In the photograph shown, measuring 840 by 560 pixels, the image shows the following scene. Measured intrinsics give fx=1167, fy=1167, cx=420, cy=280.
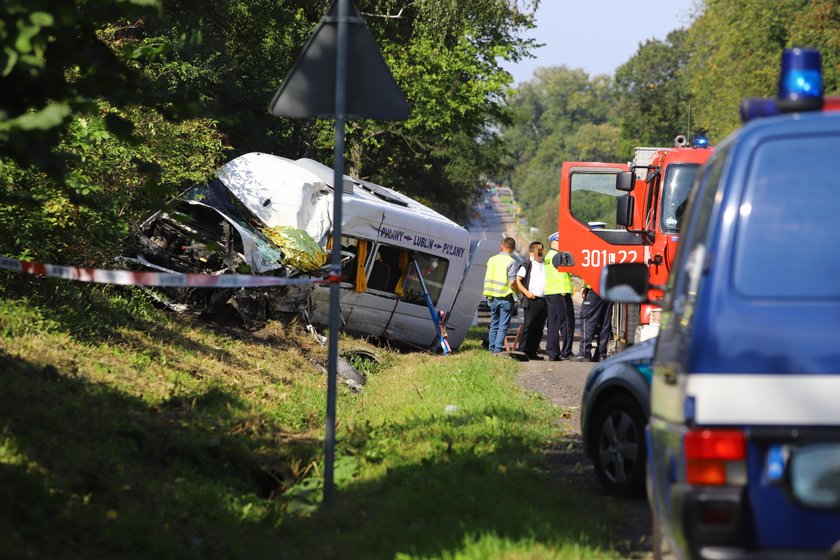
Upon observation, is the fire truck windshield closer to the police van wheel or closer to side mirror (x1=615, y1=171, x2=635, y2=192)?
side mirror (x1=615, y1=171, x2=635, y2=192)

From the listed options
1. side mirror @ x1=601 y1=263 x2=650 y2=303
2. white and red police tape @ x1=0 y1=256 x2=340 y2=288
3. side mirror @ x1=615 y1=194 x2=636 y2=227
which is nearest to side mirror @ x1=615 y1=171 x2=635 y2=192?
side mirror @ x1=615 y1=194 x2=636 y2=227

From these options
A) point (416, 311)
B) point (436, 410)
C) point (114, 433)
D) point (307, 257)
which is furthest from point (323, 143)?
point (114, 433)

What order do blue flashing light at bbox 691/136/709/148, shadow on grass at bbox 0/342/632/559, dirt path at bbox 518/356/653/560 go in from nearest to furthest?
shadow on grass at bbox 0/342/632/559, dirt path at bbox 518/356/653/560, blue flashing light at bbox 691/136/709/148

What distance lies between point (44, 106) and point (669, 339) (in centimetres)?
319

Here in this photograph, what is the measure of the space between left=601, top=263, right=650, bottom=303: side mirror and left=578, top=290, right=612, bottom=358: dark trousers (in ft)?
39.8

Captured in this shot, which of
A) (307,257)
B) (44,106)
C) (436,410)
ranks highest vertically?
(44,106)

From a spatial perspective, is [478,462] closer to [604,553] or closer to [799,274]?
[604,553]

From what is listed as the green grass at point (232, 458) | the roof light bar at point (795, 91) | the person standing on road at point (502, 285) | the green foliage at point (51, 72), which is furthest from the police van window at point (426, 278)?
the roof light bar at point (795, 91)

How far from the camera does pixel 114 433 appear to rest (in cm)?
768

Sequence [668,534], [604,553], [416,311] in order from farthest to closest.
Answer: [416,311] < [604,553] < [668,534]

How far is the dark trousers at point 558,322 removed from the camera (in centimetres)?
1806

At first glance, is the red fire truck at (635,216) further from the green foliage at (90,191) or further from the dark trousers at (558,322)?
the green foliage at (90,191)

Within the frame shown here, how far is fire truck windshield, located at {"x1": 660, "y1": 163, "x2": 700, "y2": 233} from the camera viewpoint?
14.3 meters

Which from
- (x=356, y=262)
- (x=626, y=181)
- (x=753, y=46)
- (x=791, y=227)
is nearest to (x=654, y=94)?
(x=753, y=46)
